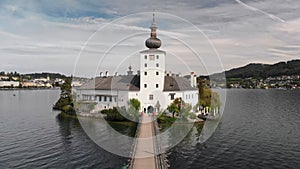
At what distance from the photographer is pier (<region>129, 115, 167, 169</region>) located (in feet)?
64.5

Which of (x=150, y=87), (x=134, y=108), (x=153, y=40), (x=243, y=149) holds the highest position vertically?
(x=153, y=40)

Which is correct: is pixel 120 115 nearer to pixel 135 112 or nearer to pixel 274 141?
pixel 135 112

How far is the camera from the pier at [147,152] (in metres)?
19.7

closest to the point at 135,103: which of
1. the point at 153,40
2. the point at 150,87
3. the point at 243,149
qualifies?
the point at 150,87

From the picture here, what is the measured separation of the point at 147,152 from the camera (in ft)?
74.5

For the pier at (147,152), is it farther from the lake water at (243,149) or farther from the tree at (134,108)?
the tree at (134,108)

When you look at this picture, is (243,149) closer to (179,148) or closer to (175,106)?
(179,148)

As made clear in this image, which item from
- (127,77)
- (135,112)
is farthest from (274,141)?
(127,77)

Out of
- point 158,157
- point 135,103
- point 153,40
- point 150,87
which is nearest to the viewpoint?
point 158,157

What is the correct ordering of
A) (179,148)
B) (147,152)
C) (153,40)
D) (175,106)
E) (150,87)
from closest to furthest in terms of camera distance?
(147,152)
(179,148)
(175,106)
(153,40)
(150,87)

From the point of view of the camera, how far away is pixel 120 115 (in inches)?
1639

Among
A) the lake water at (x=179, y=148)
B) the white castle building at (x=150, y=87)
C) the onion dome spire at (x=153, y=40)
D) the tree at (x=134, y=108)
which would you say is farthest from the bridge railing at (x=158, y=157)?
the onion dome spire at (x=153, y=40)

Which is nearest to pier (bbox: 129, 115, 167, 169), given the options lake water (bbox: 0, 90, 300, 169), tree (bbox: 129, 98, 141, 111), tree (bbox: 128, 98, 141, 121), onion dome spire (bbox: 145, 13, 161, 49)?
lake water (bbox: 0, 90, 300, 169)

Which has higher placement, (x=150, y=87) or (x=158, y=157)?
(x=150, y=87)
